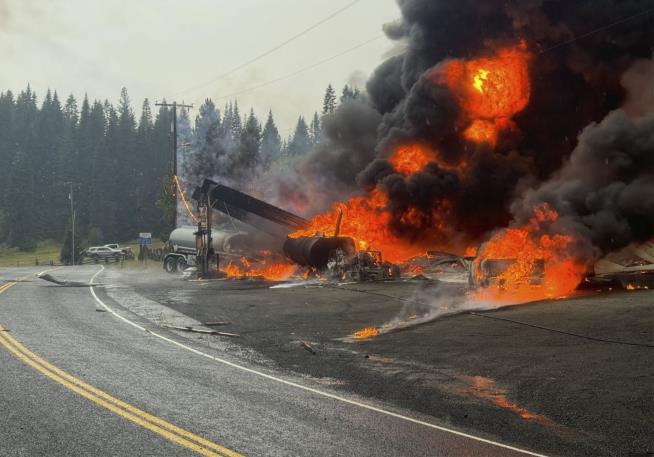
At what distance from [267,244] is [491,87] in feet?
56.2

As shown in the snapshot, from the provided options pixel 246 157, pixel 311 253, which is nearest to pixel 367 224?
pixel 311 253

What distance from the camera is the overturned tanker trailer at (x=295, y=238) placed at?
33.3 m

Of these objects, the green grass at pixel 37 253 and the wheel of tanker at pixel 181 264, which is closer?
the wheel of tanker at pixel 181 264

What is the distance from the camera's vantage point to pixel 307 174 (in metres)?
50.7

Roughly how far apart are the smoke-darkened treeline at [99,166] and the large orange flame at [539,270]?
7659 cm

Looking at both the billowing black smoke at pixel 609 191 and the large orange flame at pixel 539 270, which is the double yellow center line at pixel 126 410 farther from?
the billowing black smoke at pixel 609 191

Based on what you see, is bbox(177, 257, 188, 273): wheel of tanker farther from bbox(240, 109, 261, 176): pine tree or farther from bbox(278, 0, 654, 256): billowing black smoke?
bbox(240, 109, 261, 176): pine tree

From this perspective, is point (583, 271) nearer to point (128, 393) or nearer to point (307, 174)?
point (128, 393)

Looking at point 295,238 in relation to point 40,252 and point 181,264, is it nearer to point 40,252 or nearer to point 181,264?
point 181,264

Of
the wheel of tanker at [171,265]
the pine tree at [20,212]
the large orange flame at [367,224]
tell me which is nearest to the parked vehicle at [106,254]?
the wheel of tanker at [171,265]

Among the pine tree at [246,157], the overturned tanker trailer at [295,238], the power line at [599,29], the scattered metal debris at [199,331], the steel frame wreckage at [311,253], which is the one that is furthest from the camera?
the pine tree at [246,157]

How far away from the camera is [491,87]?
36438 millimetres

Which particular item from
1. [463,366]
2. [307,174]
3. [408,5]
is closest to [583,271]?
[463,366]

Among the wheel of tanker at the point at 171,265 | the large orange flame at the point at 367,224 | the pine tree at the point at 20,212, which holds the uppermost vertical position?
the pine tree at the point at 20,212
